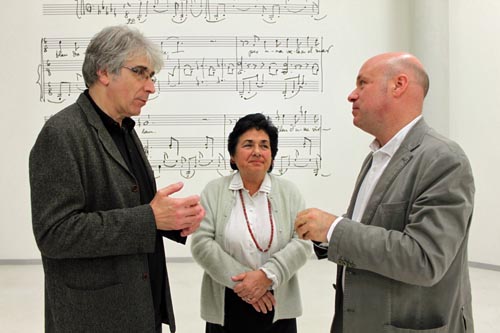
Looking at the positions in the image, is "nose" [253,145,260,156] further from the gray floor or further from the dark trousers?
the gray floor

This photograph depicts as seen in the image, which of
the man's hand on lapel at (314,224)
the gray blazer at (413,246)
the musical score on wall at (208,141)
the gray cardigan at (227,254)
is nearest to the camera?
the gray blazer at (413,246)

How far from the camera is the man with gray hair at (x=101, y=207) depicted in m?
1.61

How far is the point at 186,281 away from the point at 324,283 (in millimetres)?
1377

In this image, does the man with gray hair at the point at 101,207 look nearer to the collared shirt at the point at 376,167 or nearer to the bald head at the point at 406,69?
the collared shirt at the point at 376,167

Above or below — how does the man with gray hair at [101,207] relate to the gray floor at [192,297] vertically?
above

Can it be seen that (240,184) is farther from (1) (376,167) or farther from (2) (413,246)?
(2) (413,246)

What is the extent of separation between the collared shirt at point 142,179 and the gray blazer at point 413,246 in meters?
0.72

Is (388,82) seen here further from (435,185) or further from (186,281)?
(186,281)

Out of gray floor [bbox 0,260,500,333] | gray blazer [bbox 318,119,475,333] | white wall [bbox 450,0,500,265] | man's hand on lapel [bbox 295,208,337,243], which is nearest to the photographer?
gray blazer [bbox 318,119,475,333]

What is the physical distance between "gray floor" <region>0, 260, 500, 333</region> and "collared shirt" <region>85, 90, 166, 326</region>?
178cm

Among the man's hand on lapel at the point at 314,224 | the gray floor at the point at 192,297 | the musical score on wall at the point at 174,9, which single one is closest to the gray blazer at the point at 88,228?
the man's hand on lapel at the point at 314,224

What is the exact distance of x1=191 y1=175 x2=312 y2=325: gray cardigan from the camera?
2410 mm

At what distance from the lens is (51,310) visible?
68.0 inches

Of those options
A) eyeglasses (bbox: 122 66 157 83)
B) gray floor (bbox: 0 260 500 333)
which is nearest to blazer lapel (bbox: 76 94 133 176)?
eyeglasses (bbox: 122 66 157 83)
